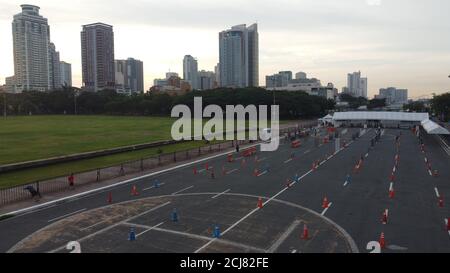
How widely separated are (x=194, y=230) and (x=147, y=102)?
443ft

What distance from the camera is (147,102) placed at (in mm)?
150375

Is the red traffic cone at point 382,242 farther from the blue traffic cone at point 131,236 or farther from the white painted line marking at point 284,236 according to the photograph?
the blue traffic cone at point 131,236

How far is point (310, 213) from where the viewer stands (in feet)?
73.9

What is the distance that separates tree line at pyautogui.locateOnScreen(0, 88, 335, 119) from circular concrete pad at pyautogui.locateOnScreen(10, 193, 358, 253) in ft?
352

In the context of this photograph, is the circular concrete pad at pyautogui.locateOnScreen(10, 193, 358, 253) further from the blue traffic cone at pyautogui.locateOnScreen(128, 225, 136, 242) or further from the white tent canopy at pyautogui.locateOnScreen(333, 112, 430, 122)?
the white tent canopy at pyautogui.locateOnScreen(333, 112, 430, 122)

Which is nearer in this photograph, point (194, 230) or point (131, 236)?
point (131, 236)

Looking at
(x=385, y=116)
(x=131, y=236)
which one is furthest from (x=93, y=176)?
(x=385, y=116)

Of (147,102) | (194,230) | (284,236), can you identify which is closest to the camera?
(284,236)

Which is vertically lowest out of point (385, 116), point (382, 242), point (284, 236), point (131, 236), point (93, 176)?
point (284, 236)

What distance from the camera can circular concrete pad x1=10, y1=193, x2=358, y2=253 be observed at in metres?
16.9

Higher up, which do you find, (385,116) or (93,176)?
(385,116)

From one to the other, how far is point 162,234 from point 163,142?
38969mm

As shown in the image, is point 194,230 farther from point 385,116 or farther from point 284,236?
point 385,116

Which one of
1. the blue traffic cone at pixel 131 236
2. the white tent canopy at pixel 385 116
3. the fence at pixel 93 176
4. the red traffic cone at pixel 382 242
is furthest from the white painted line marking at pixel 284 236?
the white tent canopy at pixel 385 116
